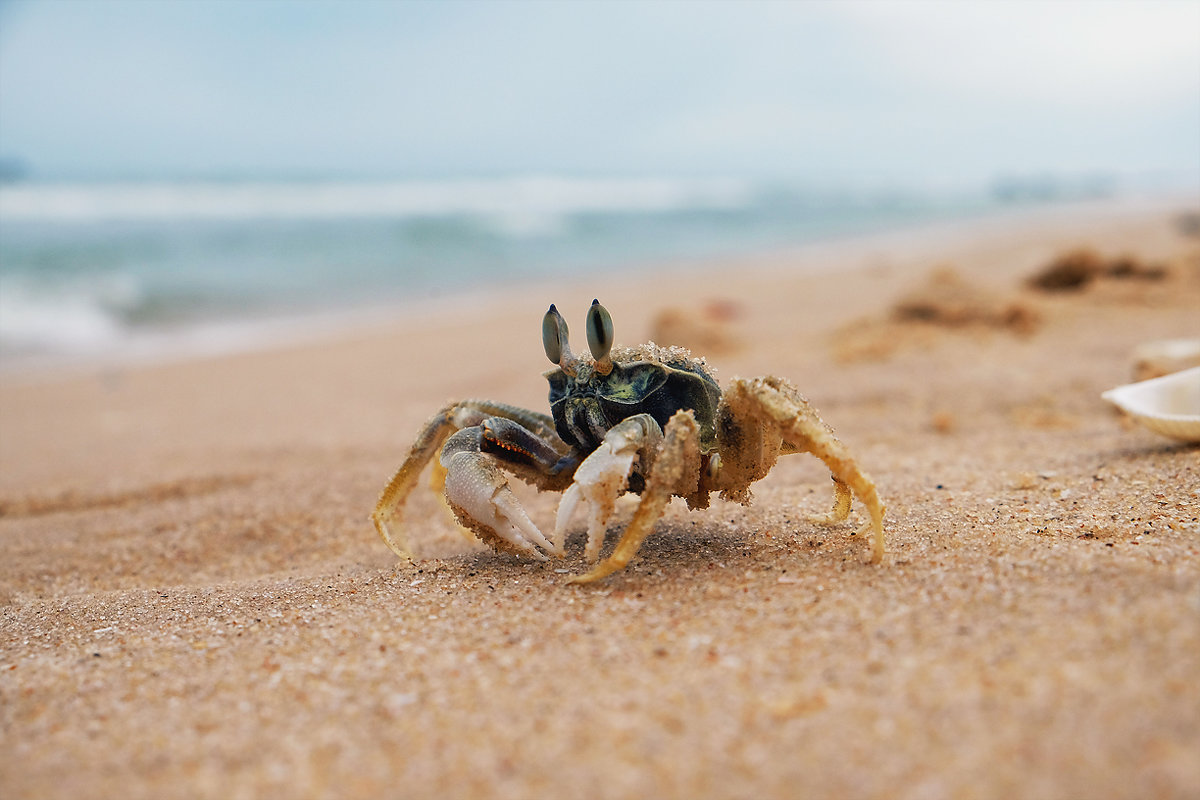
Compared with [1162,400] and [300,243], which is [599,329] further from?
[300,243]

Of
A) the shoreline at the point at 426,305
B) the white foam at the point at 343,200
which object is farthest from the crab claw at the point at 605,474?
the white foam at the point at 343,200

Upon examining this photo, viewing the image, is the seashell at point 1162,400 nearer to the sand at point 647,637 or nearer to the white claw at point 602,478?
the sand at point 647,637

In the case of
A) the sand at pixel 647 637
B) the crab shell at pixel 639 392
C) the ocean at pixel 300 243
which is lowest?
the sand at pixel 647 637

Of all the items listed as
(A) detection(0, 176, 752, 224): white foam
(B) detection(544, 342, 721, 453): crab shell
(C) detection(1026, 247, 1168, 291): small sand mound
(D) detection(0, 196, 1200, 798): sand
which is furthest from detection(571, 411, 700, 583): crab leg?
(A) detection(0, 176, 752, 224): white foam

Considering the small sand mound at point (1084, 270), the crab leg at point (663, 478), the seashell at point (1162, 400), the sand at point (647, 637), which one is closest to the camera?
the sand at point (647, 637)

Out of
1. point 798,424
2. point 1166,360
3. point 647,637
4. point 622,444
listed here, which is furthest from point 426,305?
point 647,637

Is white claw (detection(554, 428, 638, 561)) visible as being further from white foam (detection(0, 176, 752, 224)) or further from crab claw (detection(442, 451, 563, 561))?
white foam (detection(0, 176, 752, 224))
